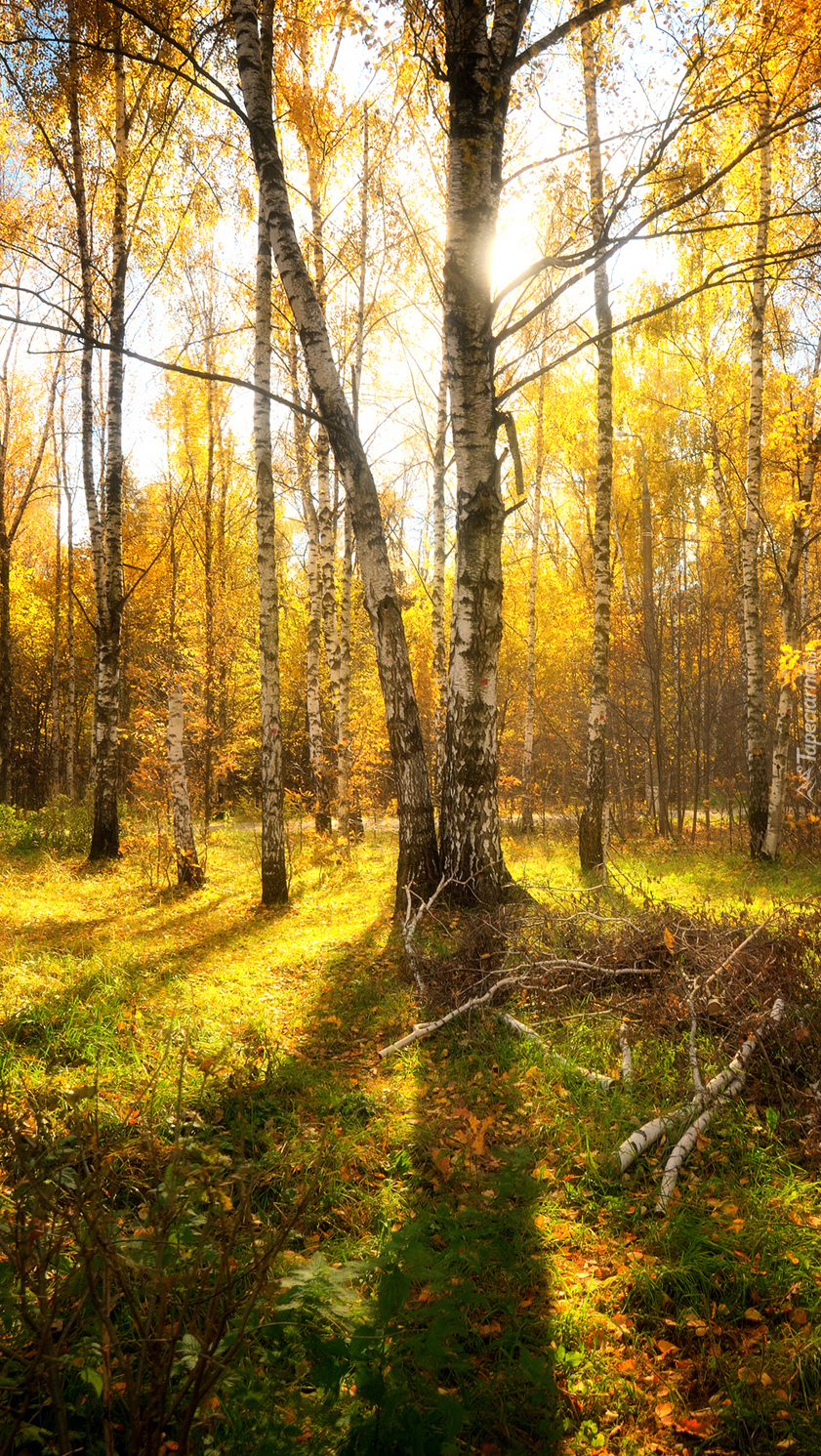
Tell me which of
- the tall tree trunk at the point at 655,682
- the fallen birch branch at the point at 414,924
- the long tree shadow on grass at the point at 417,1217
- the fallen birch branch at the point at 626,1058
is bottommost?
the long tree shadow on grass at the point at 417,1217

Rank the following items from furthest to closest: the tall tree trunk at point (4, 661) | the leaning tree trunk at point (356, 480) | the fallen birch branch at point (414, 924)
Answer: the tall tree trunk at point (4, 661)
the leaning tree trunk at point (356, 480)
the fallen birch branch at point (414, 924)

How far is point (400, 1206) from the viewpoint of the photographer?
2.94 meters

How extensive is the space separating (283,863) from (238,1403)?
20.9 ft

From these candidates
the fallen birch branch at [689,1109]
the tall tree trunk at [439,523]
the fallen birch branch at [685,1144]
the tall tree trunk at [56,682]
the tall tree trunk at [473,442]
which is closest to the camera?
the fallen birch branch at [685,1144]

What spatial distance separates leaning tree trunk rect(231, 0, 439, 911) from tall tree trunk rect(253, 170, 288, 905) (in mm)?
1527

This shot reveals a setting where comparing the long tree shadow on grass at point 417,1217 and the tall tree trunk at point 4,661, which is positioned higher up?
the tall tree trunk at point 4,661

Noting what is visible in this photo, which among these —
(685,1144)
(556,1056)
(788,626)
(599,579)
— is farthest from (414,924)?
(788,626)

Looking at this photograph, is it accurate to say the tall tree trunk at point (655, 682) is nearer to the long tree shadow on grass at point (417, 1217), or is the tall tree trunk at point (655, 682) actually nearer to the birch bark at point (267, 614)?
the birch bark at point (267, 614)

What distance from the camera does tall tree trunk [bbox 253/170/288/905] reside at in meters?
8.02

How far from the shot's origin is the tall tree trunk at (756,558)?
33.1ft

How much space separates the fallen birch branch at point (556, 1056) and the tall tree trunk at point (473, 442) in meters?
1.82

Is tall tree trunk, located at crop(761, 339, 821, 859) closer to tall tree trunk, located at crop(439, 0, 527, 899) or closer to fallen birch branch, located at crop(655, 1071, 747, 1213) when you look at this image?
tall tree trunk, located at crop(439, 0, 527, 899)

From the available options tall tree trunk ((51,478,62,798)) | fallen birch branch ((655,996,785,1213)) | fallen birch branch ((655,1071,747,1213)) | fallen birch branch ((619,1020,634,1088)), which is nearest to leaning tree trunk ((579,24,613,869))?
fallen birch branch ((619,1020,634,1088))

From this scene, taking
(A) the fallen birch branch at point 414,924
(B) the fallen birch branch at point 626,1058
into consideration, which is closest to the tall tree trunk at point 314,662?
(A) the fallen birch branch at point 414,924
